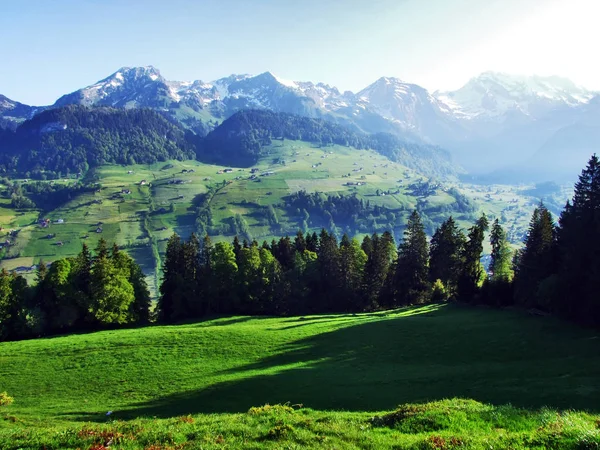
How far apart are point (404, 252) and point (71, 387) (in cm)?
7421

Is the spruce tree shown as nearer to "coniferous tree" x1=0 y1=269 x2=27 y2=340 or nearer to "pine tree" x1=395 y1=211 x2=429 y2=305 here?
"pine tree" x1=395 y1=211 x2=429 y2=305

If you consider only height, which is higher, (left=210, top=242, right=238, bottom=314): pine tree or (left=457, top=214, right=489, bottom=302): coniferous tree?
(left=457, top=214, right=489, bottom=302): coniferous tree

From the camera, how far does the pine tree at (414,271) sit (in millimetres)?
94688

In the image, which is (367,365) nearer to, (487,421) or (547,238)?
(487,421)

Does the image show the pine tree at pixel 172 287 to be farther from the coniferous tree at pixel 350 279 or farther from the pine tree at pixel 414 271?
the pine tree at pixel 414 271

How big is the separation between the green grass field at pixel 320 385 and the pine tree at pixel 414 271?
1123 inches

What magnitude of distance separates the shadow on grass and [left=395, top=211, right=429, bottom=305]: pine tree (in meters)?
38.7

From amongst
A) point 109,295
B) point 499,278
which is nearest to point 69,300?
point 109,295

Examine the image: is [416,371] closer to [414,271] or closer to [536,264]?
[536,264]

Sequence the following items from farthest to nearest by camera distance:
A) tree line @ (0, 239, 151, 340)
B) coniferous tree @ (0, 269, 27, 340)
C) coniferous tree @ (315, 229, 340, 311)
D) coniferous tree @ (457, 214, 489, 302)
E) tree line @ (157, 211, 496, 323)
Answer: coniferous tree @ (315, 229, 340, 311) → tree line @ (157, 211, 496, 323) → coniferous tree @ (457, 214, 489, 302) → tree line @ (0, 239, 151, 340) → coniferous tree @ (0, 269, 27, 340)

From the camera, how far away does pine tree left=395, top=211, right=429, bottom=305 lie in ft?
311

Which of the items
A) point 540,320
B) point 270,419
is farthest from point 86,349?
point 540,320

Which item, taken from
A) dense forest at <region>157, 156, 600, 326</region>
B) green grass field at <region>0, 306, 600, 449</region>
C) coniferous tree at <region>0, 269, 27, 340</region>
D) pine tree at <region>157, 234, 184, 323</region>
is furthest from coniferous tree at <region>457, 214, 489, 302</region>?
coniferous tree at <region>0, 269, 27, 340</region>

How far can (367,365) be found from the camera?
137 feet
